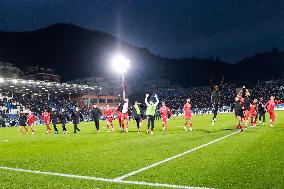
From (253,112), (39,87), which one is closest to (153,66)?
(39,87)

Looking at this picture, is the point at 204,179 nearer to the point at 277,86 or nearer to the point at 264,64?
the point at 277,86

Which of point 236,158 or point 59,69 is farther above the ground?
point 59,69

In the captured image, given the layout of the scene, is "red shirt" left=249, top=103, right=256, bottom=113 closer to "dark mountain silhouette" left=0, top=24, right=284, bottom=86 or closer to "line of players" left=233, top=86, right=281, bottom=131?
"line of players" left=233, top=86, right=281, bottom=131

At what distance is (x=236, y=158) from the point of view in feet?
30.3

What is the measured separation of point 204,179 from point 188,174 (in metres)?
0.61

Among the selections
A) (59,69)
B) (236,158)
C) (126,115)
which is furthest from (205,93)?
(59,69)

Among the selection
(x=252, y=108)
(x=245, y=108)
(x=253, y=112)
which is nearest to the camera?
(x=245, y=108)

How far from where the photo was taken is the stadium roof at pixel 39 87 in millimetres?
62594

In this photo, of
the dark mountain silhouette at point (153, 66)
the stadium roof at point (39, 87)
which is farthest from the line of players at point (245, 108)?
the dark mountain silhouette at point (153, 66)

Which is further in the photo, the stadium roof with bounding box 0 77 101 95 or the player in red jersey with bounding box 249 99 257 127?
the stadium roof with bounding box 0 77 101 95

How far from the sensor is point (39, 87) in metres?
70.7

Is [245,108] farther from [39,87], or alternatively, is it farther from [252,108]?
[39,87]

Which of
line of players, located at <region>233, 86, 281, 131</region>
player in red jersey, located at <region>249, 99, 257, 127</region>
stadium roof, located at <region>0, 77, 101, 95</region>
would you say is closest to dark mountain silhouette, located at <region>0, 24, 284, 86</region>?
stadium roof, located at <region>0, 77, 101, 95</region>

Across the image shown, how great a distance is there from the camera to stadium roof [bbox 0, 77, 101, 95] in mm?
62594
